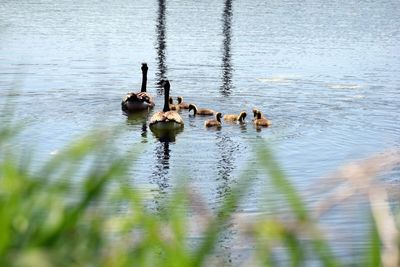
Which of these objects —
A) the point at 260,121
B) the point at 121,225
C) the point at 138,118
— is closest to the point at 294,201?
the point at 121,225

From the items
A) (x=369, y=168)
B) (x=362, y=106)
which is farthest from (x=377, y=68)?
(x=369, y=168)

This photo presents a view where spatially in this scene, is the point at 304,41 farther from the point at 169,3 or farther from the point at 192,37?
the point at 169,3

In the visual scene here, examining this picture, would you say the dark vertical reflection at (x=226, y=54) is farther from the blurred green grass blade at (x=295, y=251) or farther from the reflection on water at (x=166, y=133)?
the blurred green grass blade at (x=295, y=251)

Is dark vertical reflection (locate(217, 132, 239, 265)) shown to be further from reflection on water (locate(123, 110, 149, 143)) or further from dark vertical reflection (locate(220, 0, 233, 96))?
dark vertical reflection (locate(220, 0, 233, 96))

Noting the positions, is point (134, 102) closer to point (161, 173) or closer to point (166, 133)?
point (166, 133)

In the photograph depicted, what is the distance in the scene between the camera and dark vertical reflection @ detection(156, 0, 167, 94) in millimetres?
35312

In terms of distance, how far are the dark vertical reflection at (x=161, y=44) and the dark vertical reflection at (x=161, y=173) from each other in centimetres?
1003

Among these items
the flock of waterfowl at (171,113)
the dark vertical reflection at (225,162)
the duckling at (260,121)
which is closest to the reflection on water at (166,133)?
the flock of waterfowl at (171,113)

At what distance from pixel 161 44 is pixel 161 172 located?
2779 cm

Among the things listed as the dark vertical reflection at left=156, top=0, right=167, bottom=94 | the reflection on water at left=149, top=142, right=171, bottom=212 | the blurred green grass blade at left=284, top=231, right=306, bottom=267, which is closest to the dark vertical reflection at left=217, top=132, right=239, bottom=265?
the reflection on water at left=149, top=142, right=171, bottom=212

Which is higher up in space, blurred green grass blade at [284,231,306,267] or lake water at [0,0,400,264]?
blurred green grass blade at [284,231,306,267]

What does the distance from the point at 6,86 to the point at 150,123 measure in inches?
260

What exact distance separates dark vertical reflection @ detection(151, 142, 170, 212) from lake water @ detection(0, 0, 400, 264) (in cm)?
4

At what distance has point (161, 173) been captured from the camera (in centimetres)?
1911
